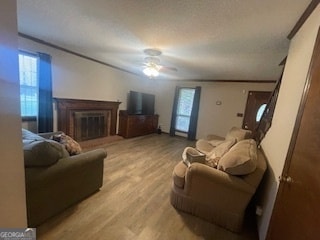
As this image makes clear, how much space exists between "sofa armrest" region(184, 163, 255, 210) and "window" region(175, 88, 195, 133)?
14.8 ft

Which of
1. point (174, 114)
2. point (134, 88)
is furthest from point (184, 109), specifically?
point (134, 88)

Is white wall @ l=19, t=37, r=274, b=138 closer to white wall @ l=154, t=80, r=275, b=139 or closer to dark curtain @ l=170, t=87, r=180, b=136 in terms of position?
white wall @ l=154, t=80, r=275, b=139

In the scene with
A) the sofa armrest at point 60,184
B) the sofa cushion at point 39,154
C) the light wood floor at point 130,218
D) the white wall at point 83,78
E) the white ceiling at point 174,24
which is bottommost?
the light wood floor at point 130,218

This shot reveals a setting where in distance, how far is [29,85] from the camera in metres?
3.37

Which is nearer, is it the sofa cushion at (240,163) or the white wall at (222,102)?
the sofa cushion at (240,163)

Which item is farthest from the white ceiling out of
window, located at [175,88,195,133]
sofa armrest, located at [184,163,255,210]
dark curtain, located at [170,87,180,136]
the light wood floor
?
dark curtain, located at [170,87,180,136]

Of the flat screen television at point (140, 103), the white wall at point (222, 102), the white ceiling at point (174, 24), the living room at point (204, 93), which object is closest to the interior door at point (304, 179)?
the living room at point (204, 93)

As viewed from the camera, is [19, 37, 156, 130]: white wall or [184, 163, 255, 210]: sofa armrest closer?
[184, 163, 255, 210]: sofa armrest

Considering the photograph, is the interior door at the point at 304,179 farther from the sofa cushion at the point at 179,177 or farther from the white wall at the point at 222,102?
the white wall at the point at 222,102

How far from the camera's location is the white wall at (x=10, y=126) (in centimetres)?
66

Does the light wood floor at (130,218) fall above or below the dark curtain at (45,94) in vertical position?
below

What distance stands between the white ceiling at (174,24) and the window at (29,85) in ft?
1.78

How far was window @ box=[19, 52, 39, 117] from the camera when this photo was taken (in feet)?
10.7

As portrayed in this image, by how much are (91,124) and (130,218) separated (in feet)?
10.7
